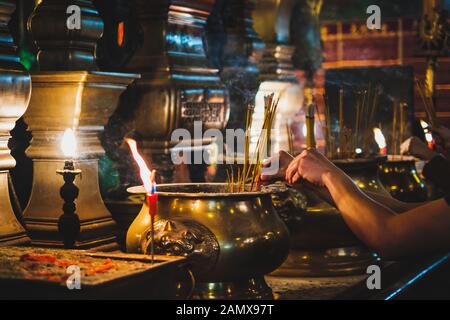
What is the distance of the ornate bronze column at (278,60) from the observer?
20.8 feet

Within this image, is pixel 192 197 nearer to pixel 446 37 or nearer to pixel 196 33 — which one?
pixel 196 33

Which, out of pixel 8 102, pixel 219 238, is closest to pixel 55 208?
pixel 8 102

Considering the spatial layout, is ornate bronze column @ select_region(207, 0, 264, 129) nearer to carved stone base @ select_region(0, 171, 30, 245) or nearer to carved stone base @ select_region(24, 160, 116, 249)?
carved stone base @ select_region(24, 160, 116, 249)

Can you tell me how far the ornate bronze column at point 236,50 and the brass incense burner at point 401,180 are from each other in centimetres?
119

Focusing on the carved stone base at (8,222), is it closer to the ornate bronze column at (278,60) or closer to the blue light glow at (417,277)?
the blue light glow at (417,277)

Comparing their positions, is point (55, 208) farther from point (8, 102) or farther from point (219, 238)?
point (219, 238)

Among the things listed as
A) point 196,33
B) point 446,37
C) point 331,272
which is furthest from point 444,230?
point 446,37

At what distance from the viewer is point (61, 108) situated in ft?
13.2

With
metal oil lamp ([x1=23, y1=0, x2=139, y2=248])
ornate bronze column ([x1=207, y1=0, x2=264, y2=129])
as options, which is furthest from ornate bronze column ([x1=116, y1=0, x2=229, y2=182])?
ornate bronze column ([x1=207, y1=0, x2=264, y2=129])

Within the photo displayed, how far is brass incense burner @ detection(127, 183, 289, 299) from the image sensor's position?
10.2ft

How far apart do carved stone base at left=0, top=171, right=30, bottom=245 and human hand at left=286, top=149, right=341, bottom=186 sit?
4.30 ft

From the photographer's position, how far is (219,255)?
3125mm
